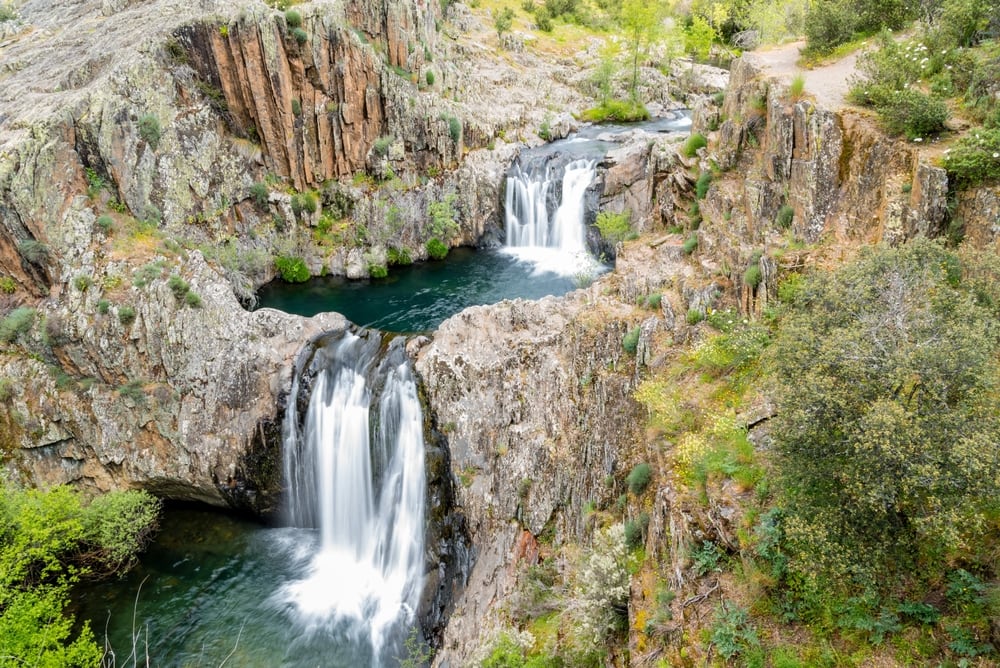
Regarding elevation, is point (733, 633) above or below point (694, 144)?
below

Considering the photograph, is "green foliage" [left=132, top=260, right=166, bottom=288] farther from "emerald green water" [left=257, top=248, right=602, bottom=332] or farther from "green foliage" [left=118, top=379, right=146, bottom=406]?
"emerald green water" [left=257, top=248, right=602, bottom=332]

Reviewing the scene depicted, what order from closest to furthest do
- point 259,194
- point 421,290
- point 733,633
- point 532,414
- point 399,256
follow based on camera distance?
point 733,633, point 532,414, point 421,290, point 259,194, point 399,256

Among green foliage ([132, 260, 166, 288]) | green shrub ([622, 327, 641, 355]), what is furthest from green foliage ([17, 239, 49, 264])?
green shrub ([622, 327, 641, 355])

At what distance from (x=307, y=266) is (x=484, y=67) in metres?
28.5

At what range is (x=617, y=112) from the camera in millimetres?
57281

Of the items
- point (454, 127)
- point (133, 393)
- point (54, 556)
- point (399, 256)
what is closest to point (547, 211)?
point (454, 127)

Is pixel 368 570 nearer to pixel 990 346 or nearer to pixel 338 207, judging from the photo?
pixel 990 346

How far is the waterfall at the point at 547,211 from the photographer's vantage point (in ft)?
130

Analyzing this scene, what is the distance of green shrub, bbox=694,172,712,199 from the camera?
22562mm

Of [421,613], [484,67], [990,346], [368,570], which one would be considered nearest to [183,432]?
[368,570]

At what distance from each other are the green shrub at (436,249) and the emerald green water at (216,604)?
872 inches

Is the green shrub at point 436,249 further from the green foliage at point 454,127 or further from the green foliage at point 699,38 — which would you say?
the green foliage at point 699,38

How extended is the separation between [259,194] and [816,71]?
109 ft

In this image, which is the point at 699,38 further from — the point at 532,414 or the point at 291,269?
the point at 532,414
